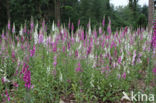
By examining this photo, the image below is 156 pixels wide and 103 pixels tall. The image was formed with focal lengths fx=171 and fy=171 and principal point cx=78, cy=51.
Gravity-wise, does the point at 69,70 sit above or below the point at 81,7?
below

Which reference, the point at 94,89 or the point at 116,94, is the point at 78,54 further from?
the point at 116,94

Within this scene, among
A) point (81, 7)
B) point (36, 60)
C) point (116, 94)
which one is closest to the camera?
point (116, 94)

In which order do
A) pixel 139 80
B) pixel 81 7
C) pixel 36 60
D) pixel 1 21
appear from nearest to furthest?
pixel 36 60 → pixel 139 80 → pixel 1 21 → pixel 81 7

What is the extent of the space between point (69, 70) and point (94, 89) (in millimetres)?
731

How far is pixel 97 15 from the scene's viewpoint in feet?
109

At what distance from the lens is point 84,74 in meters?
3.65

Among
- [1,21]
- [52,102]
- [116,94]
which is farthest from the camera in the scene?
[1,21]

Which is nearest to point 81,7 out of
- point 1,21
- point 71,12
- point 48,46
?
point 71,12

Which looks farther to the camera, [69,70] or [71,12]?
[71,12]

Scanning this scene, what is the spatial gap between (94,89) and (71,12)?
30278mm

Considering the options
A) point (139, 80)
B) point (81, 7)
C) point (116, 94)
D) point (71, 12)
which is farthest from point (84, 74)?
point (81, 7)

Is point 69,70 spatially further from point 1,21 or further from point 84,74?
point 1,21

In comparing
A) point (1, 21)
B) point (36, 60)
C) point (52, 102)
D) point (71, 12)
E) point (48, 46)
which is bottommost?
point (52, 102)

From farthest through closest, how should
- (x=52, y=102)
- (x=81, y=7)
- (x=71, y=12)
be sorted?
(x=81, y=7) < (x=71, y=12) < (x=52, y=102)
